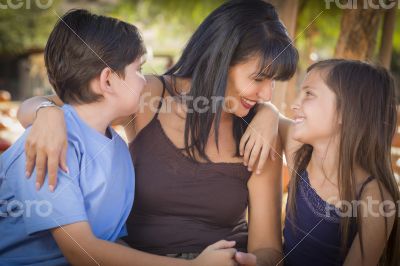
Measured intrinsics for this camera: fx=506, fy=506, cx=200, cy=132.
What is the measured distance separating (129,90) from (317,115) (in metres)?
0.76

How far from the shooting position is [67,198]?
1616 mm

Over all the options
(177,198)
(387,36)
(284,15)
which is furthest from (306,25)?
(177,198)

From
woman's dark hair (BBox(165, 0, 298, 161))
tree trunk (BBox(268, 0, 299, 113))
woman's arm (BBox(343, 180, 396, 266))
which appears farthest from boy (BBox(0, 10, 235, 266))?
tree trunk (BBox(268, 0, 299, 113))

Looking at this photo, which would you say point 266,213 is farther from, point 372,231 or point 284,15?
Answer: point 284,15

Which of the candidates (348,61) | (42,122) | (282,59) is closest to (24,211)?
(42,122)

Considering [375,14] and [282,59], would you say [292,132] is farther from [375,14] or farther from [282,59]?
[375,14]

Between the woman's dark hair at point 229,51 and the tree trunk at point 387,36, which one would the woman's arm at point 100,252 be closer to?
the woman's dark hair at point 229,51

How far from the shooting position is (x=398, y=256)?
6.70 ft

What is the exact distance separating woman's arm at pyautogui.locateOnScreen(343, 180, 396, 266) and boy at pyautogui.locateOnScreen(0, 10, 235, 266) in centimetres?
51

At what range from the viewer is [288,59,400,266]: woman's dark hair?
200 centimetres

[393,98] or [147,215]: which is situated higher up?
[393,98]

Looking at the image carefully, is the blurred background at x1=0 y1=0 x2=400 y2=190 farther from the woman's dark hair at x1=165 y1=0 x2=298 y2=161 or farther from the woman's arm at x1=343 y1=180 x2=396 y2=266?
the woman's arm at x1=343 y1=180 x2=396 y2=266

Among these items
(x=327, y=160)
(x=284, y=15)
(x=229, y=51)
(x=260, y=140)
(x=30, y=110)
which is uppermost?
(x=284, y=15)

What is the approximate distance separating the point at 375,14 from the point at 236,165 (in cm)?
227
